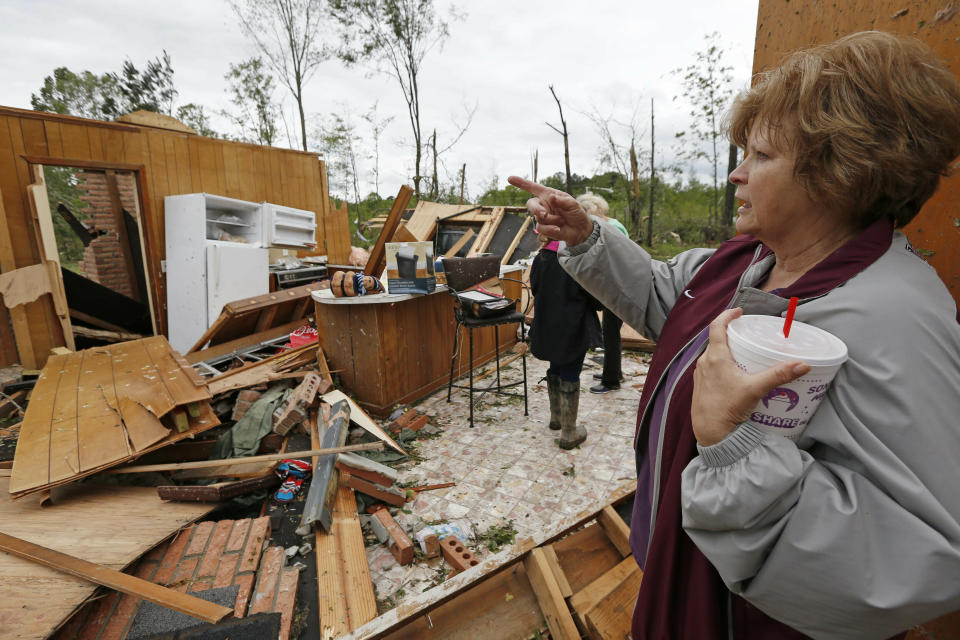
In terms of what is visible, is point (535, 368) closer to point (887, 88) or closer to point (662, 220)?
point (887, 88)

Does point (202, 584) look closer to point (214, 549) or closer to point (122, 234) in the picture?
point (214, 549)

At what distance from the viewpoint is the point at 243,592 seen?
86.5 inches

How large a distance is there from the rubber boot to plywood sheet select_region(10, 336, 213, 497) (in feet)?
9.33

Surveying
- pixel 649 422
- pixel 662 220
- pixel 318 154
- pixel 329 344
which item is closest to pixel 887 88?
pixel 649 422

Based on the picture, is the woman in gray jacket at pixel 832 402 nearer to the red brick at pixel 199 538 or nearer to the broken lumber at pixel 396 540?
the broken lumber at pixel 396 540

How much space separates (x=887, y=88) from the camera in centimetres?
78

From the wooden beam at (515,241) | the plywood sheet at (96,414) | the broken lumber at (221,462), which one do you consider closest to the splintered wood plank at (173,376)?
the plywood sheet at (96,414)

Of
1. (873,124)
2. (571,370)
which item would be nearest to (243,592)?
(571,370)

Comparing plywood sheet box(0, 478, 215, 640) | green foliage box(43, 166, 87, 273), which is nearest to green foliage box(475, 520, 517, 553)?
plywood sheet box(0, 478, 215, 640)

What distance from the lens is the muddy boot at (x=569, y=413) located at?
3.77 m

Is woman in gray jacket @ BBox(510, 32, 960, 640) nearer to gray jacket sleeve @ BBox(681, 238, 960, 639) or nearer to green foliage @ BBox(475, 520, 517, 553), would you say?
gray jacket sleeve @ BBox(681, 238, 960, 639)

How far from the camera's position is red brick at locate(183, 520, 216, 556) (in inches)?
97.0

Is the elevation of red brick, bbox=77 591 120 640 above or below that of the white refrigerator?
below

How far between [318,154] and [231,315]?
549cm
